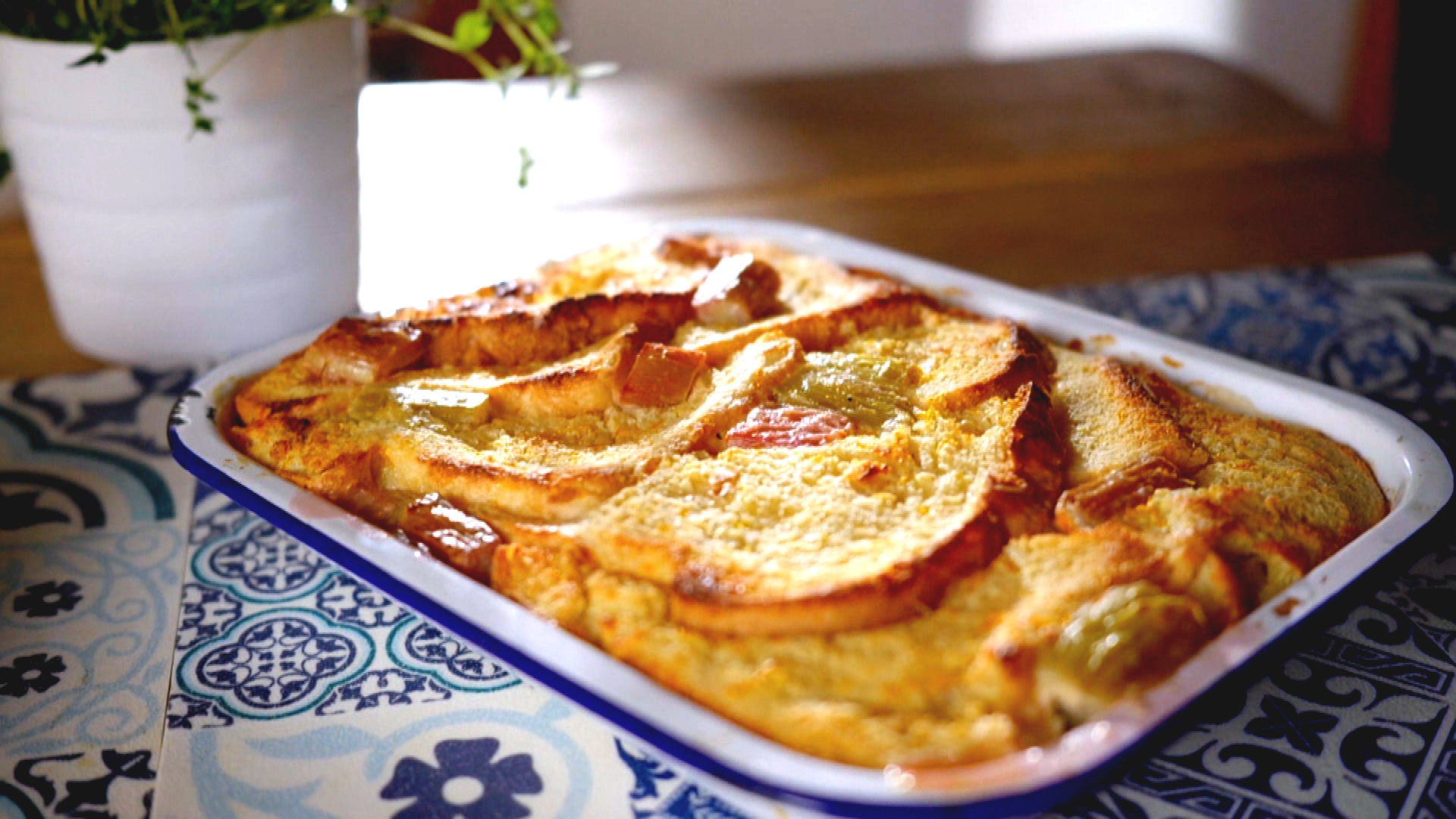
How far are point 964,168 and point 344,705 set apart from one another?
168 centimetres

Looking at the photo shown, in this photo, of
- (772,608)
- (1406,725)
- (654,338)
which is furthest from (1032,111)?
(772,608)

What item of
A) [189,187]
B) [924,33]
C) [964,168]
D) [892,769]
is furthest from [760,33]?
[892,769]

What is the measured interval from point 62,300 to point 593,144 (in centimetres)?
111

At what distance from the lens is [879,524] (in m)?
1.04

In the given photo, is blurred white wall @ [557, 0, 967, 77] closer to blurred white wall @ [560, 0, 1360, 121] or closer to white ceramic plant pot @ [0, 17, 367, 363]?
blurred white wall @ [560, 0, 1360, 121]

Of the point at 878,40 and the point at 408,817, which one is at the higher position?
the point at 878,40

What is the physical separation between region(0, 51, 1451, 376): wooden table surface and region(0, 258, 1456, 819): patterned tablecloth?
0.58 meters

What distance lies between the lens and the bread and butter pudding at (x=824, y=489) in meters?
0.89

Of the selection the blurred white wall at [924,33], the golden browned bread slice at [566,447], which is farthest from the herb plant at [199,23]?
the blurred white wall at [924,33]

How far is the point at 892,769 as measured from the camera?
0.78 metres

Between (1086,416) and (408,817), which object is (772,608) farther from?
(1086,416)

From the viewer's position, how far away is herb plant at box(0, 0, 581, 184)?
57.5 inches

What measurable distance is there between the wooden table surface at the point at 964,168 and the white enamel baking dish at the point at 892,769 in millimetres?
678

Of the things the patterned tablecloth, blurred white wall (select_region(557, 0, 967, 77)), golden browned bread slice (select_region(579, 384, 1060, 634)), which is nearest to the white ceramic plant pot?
the patterned tablecloth
